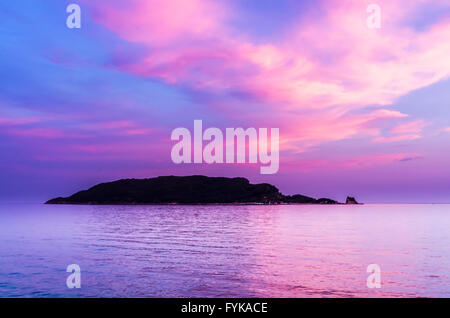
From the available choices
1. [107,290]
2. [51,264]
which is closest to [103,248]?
[51,264]

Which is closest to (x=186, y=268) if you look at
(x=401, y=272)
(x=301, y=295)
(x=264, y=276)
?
(x=264, y=276)

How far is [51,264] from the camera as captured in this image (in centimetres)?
3197

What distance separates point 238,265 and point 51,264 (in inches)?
615

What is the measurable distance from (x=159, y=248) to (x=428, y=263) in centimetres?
2626

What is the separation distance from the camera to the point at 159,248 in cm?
4212

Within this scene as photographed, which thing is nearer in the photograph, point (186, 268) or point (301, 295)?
point (301, 295)

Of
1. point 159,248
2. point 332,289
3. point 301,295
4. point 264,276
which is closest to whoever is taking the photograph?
point 301,295

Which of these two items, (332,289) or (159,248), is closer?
(332,289)
